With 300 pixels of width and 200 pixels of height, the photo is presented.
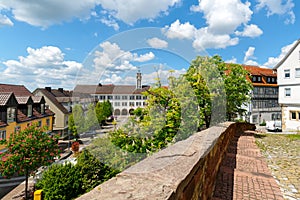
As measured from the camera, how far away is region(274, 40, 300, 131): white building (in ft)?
70.3

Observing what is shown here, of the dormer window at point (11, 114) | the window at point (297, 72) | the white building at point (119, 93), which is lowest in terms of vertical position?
the dormer window at point (11, 114)

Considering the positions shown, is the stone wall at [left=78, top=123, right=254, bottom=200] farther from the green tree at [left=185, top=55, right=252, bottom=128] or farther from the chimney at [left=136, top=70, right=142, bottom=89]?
the green tree at [left=185, top=55, right=252, bottom=128]

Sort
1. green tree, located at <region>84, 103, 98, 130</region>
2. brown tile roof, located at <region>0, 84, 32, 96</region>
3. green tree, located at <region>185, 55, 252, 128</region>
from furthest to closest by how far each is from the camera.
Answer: brown tile roof, located at <region>0, 84, 32, 96</region>, green tree, located at <region>185, 55, 252, 128</region>, green tree, located at <region>84, 103, 98, 130</region>

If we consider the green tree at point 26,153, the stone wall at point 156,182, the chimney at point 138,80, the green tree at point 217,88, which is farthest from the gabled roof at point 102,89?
the green tree at point 26,153

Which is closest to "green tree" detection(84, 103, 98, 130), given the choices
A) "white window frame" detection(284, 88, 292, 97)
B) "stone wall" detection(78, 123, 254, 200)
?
"stone wall" detection(78, 123, 254, 200)

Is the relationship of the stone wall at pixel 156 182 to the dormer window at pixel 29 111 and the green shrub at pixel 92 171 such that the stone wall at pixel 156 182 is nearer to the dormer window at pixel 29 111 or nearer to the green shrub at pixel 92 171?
the green shrub at pixel 92 171

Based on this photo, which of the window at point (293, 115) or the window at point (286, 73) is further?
the window at point (286, 73)

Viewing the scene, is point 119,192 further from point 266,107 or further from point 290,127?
point 266,107

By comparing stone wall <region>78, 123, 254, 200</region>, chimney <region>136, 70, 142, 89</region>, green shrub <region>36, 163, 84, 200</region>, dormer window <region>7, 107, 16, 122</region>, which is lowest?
green shrub <region>36, 163, 84, 200</region>

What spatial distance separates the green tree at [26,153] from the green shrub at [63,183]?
10.9 ft

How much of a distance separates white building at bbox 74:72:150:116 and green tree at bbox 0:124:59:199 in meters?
10.4

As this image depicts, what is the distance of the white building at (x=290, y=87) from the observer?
21422 mm

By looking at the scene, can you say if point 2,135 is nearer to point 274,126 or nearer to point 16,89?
point 16,89

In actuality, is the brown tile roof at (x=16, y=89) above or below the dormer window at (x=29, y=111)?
above
